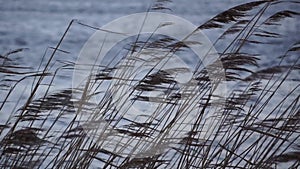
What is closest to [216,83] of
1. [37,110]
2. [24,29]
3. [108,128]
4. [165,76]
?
[165,76]

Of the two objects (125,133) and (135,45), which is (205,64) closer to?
(135,45)

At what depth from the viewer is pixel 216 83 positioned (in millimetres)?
1884

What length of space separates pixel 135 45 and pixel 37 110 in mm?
405

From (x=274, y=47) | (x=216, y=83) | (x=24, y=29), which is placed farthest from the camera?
(x=24, y=29)

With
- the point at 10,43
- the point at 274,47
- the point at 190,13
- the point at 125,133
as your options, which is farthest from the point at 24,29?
the point at 125,133

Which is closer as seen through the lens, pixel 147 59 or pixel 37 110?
pixel 37 110

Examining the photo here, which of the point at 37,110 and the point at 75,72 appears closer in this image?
the point at 37,110

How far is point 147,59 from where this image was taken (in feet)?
6.39

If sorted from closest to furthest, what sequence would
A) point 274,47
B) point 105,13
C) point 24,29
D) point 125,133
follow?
point 125,133 < point 274,47 < point 24,29 < point 105,13

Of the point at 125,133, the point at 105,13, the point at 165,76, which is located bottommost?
the point at 125,133

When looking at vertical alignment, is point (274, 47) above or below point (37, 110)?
above

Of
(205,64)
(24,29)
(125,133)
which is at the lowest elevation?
(125,133)

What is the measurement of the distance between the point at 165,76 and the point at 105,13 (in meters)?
5.03

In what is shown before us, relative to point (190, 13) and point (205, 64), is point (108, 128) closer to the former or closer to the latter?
point (205, 64)
